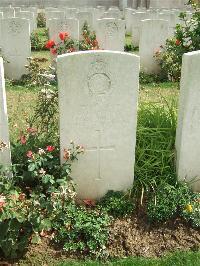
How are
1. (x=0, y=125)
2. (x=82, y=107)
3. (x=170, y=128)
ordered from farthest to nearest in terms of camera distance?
(x=170, y=128), (x=82, y=107), (x=0, y=125)

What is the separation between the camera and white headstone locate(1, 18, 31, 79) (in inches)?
343

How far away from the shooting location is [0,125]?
11.2 feet

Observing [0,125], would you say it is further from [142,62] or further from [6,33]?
[142,62]

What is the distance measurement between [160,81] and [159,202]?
570 centimetres

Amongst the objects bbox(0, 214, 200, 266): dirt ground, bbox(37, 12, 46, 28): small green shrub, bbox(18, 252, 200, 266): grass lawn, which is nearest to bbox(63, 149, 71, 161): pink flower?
bbox(0, 214, 200, 266): dirt ground

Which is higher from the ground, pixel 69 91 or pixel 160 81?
pixel 69 91

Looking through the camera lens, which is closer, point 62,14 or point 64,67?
point 64,67

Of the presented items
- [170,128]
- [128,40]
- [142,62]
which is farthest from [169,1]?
[170,128]

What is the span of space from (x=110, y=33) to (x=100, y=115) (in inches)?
242

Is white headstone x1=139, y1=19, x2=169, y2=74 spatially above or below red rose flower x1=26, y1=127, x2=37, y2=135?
above

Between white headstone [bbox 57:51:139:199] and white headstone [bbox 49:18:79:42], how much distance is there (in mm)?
5816

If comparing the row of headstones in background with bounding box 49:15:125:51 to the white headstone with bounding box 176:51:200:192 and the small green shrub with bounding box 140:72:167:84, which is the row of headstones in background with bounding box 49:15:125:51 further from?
the white headstone with bounding box 176:51:200:192

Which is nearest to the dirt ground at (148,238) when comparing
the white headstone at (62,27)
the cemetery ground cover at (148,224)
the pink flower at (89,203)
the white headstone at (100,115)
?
the cemetery ground cover at (148,224)

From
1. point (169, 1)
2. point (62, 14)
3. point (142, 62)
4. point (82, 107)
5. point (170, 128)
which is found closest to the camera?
point (82, 107)
